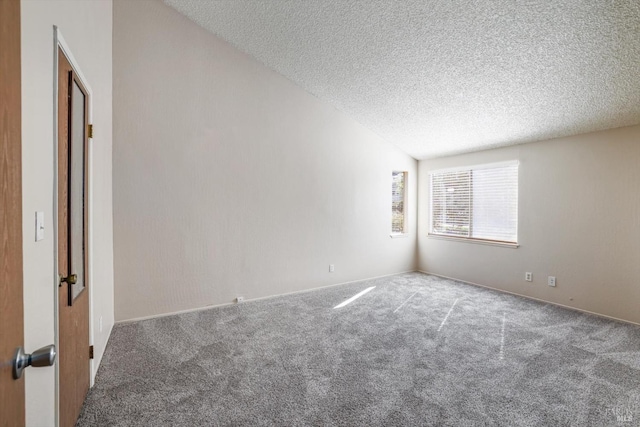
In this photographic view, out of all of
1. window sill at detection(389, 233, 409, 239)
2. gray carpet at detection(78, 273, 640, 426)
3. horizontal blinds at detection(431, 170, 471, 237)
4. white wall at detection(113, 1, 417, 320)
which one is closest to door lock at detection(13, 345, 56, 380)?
gray carpet at detection(78, 273, 640, 426)

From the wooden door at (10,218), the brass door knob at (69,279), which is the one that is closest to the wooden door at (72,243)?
the brass door knob at (69,279)

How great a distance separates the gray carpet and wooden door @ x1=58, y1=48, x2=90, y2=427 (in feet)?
0.95

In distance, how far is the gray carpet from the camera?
1.83 m

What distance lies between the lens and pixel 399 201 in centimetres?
576

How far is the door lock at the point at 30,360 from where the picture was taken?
0.64 metres

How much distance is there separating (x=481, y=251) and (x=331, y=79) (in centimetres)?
347

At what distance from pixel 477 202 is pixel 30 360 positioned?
534cm

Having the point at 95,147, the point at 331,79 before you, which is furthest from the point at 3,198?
the point at 331,79

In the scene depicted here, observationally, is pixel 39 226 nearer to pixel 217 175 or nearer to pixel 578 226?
pixel 217 175

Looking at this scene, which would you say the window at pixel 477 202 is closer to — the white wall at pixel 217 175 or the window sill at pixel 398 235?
the window sill at pixel 398 235

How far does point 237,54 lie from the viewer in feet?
12.7

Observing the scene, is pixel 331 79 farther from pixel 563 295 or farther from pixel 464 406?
pixel 563 295

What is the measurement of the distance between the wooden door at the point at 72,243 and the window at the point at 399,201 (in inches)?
186

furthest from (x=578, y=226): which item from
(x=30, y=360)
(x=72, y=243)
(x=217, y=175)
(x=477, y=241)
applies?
(x=72, y=243)
